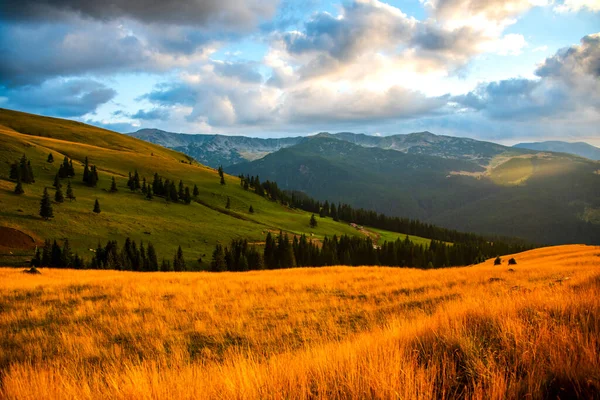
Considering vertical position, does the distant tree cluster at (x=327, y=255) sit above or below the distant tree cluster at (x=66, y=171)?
below

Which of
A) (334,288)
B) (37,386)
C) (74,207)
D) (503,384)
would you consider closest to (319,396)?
(503,384)

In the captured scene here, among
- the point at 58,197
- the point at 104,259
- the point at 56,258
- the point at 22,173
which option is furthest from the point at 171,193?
the point at 56,258

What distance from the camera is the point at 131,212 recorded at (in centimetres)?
11588

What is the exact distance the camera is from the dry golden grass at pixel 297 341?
3645 mm

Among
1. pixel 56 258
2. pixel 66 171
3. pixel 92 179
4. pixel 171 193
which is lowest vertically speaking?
pixel 56 258

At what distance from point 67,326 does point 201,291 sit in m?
5.39

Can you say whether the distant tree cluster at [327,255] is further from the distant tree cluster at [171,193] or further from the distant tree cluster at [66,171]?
the distant tree cluster at [66,171]

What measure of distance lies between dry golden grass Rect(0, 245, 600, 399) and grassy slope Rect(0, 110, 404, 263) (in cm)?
7992

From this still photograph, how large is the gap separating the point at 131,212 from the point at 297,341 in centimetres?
12369

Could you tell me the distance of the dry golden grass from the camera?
3.64 metres

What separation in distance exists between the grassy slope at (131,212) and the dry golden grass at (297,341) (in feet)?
262

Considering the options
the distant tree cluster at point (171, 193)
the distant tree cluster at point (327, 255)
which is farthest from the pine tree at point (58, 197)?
the distant tree cluster at point (327, 255)

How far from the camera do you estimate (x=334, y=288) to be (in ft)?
48.8

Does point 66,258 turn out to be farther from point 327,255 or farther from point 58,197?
point 327,255
